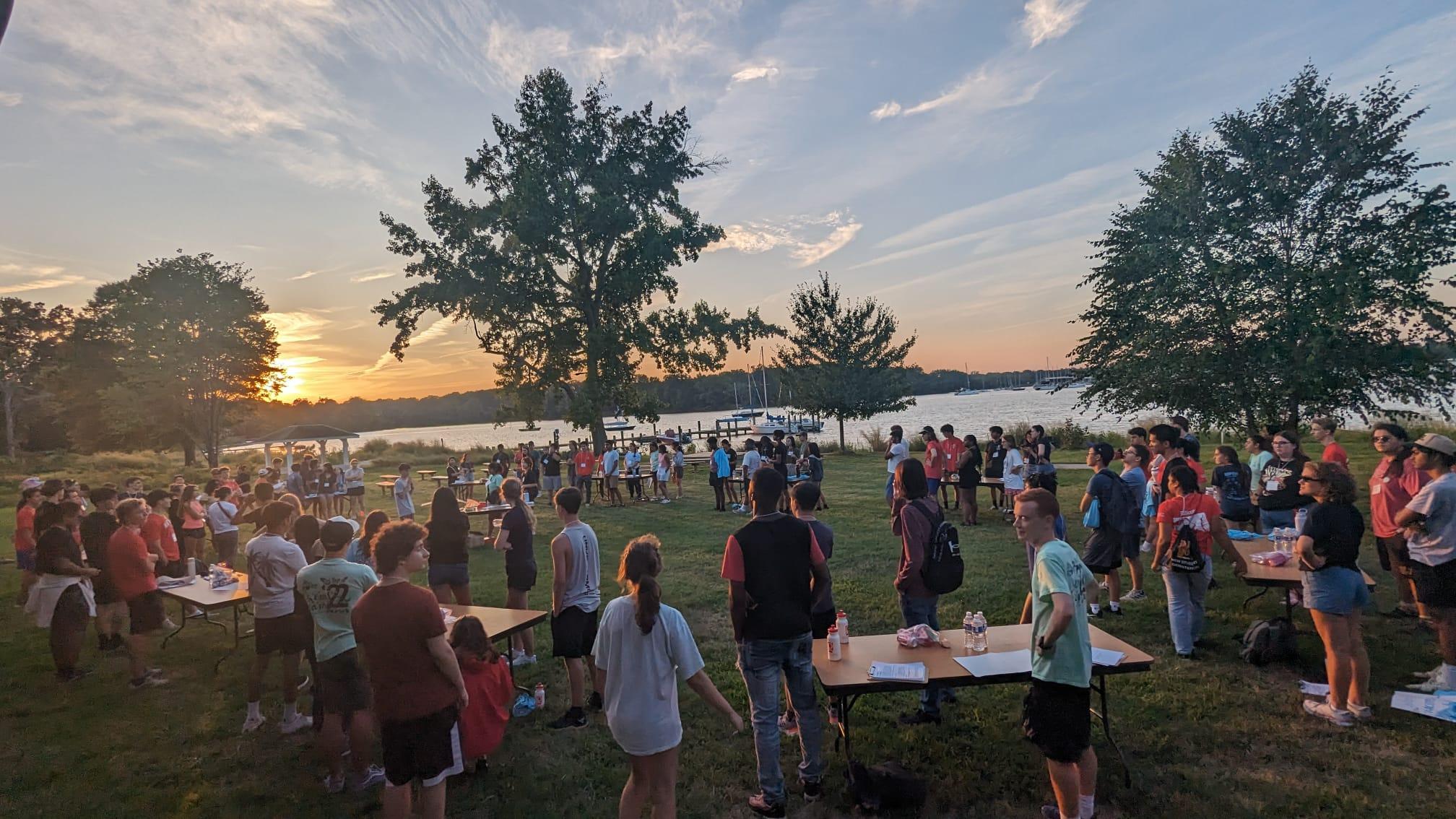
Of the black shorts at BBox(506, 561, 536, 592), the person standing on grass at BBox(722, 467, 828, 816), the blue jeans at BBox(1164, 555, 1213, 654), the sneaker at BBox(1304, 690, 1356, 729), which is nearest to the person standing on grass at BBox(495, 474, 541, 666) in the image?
the black shorts at BBox(506, 561, 536, 592)

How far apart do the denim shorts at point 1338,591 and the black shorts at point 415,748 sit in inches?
219

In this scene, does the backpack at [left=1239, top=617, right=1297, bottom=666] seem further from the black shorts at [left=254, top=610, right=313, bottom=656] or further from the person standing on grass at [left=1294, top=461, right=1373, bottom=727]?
the black shorts at [left=254, top=610, right=313, bottom=656]

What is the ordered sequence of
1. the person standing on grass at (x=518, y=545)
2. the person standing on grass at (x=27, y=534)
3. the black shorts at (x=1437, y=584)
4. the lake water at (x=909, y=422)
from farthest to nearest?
the lake water at (x=909, y=422)
the person standing on grass at (x=27, y=534)
the person standing on grass at (x=518, y=545)
the black shorts at (x=1437, y=584)

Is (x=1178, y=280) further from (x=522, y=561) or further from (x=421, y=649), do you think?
(x=421, y=649)

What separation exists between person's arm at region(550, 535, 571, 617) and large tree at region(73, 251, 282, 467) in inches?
1581

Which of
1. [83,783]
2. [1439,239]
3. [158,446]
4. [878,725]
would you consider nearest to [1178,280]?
[1439,239]

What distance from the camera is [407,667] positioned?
2984 mm

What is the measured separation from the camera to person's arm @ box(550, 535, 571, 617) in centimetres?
457

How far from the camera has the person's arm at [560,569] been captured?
180 inches

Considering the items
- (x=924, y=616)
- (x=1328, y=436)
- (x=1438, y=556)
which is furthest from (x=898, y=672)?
(x=1328, y=436)

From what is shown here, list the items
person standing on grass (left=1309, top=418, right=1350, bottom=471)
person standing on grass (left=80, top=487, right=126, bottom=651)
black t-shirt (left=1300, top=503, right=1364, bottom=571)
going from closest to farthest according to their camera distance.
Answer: black t-shirt (left=1300, top=503, right=1364, bottom=571)
person standing on grass (left=80, top=487, right=126, bottom=651)
person standing on grass (left=1309, top=418, right=1350, bottom=471)

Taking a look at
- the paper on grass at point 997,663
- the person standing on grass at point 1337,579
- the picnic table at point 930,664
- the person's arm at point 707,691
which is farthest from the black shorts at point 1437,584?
the person's arm at point 707,691

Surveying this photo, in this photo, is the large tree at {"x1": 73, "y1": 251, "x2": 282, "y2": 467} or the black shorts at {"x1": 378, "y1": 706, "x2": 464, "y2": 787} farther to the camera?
the large tree at {"x1": 73, "y1": 251, "x2": 282, "y2": 467}

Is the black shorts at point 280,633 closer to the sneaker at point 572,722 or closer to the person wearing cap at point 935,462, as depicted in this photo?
the sneaker at point 572,722
